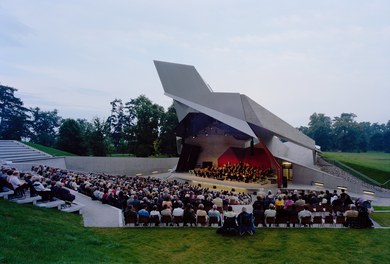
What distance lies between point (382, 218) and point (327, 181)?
11651 mm

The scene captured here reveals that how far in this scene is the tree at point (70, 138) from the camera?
129 feet

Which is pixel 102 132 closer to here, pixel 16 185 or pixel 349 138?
pixel 16 185

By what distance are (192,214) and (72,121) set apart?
34.3 metres

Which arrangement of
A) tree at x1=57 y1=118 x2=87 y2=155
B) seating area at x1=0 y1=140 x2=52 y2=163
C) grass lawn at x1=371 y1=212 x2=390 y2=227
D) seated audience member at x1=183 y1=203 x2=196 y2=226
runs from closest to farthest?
seated audience member at x1=183 y1=203 x2=196 y2=226, grass lawn at x1=371 y1=212 x2=390 y2=227, seating area at x1=0 y1=140 x2=52 y2=163, tree at x1=57 y1=118 x2=87 y2=155

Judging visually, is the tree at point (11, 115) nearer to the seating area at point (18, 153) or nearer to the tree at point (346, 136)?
the seating area at point (18, 153)

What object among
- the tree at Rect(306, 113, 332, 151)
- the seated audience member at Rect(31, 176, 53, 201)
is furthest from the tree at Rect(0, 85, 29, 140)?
the tree at Rect(306, 113, 332, 151)

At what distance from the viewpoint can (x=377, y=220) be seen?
1240 centimetres

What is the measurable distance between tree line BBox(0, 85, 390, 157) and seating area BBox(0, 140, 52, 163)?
8.78 meters

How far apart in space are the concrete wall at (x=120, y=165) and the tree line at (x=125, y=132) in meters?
5.35

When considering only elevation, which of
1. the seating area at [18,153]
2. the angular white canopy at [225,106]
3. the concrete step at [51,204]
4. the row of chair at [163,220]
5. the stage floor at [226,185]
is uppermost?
the angular white canopy at [225,106]

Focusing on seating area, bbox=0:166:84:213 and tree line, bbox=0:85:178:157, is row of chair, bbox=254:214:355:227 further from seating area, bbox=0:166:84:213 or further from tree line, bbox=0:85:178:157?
tree line, bbox=0:85:178:157

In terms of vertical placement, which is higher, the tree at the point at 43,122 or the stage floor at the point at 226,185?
the tree at the point at 43,122

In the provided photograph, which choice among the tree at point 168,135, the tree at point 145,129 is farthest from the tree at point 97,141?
the tree at point 168,135

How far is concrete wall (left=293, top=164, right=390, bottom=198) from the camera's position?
22.9m
